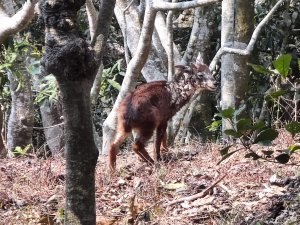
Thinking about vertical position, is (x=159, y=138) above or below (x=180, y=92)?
below

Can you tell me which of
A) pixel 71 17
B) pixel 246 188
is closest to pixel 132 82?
pixel 246 188

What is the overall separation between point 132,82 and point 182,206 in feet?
10.6

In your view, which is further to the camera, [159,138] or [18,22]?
[159,138]

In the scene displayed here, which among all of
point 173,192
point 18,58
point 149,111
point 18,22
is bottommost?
point 173,192

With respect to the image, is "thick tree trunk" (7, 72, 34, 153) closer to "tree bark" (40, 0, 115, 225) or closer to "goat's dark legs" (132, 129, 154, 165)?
"goat's dark legs" (132, 129, 154, 165)

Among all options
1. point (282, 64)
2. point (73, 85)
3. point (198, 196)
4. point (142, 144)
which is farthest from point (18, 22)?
point (282, 64)

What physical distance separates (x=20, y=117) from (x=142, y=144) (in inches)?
163

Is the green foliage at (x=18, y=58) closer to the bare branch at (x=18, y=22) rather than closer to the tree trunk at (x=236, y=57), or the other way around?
the bare branch at (x=18, y=22)

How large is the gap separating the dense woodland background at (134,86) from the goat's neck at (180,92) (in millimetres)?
319

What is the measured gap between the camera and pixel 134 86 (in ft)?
26.0

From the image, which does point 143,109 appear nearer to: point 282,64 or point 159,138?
point 159,138

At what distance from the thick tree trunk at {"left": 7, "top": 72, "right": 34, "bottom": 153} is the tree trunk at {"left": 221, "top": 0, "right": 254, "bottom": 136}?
143 inches

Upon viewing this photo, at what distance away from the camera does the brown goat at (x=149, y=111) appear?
22.7ft

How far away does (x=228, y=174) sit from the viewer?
5.41 metres
